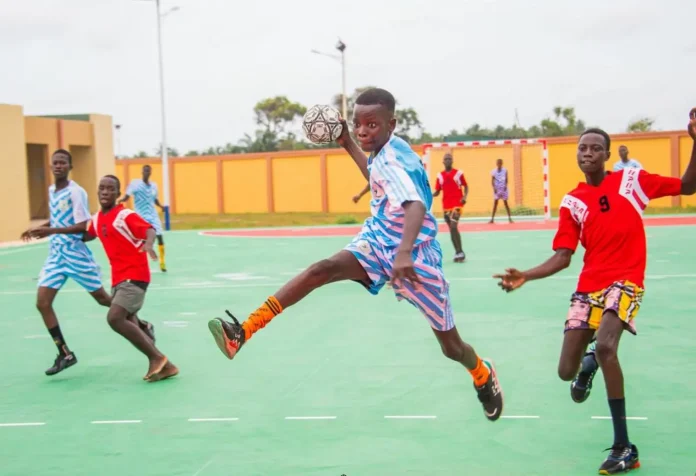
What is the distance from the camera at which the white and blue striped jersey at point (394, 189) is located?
503 cm

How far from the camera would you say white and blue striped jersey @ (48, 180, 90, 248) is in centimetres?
843

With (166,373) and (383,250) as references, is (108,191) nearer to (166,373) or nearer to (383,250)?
(166,373)

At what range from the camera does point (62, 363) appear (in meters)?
8.13

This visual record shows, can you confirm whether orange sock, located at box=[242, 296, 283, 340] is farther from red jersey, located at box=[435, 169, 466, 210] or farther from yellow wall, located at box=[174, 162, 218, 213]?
yellow wall, located at box=[174, 162, 218, 213]

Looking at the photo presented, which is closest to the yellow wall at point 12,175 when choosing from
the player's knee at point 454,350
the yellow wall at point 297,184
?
the yellow wall at point 297,184

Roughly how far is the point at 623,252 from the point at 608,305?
341mm

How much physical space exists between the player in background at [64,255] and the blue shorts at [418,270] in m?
3.52

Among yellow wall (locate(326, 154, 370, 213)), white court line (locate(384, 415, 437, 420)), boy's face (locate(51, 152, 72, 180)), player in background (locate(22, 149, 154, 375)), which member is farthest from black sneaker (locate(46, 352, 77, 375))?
yellow wall (locate(326, 154, 370, 213))

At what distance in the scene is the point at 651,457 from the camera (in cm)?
523

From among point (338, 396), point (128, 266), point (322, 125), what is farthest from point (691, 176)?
point (128, 266)

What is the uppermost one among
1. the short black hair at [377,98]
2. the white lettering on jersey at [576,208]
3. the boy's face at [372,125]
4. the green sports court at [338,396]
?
the short black hair at [377,98]

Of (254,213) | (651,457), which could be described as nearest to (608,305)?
(651,457)

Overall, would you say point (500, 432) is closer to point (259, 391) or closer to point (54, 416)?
point (259, 391)

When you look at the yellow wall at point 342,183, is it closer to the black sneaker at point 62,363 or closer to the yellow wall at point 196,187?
the yellow wall at point 196,187
